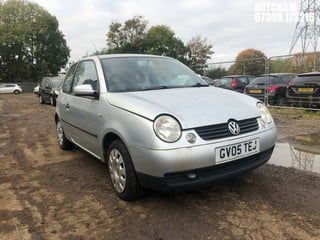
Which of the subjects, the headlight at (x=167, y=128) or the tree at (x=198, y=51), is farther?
the tree at (x=198, y=51)

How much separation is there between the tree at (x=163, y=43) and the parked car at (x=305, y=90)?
43.2 meters

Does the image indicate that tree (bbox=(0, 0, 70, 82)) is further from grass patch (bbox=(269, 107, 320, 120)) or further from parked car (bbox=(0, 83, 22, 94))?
grass patch (bbox=(269, 107, 320, 120))

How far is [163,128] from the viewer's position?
10.6 ft

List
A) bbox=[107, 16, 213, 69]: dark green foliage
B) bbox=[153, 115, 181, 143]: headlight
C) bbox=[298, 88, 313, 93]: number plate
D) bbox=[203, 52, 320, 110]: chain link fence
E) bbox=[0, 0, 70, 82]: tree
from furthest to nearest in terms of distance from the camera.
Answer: bbox=[107, 16, 213, 69]: dark green foliage, bbox=[0, 0, 70, 82]: tree, bbox=[203, 52, 320, 110]: chain link fence, bbox=[298, 88, 313, 93]: number plate, bbox=[153, 115, 181, 143]: headlight

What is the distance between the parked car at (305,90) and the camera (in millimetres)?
10836

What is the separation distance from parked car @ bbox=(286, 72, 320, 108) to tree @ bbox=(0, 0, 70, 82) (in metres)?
45.8

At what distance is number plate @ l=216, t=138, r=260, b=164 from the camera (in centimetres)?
327

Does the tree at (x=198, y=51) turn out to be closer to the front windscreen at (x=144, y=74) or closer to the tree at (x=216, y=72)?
the tree at (x=216, y=72)

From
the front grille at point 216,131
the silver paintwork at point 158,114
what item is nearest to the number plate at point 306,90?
the silver paintwork at point 158,114

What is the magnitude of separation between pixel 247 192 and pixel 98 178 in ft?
6.63

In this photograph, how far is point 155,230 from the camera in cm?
311

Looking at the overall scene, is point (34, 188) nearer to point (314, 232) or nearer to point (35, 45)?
point (314, 232)

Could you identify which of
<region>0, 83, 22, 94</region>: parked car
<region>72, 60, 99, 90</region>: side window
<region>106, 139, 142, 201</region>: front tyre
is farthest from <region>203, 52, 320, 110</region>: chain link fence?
<region>0, 83, 22, 94</region>: parked car

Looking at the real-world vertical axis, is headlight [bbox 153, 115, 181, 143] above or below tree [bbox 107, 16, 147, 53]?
below
